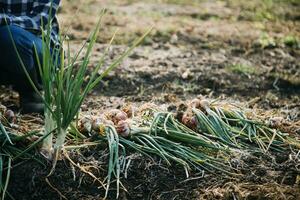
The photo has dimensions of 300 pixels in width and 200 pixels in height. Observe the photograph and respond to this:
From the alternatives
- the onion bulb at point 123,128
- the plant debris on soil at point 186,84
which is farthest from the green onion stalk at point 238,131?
the onion bulb at point 123,128

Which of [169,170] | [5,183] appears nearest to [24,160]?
[5,183]

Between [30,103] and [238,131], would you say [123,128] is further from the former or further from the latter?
[30,103]

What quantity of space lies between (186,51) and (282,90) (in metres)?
0.97

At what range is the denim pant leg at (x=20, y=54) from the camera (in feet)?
9.43

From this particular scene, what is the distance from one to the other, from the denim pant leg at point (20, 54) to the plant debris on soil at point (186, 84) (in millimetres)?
201

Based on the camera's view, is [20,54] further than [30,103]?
No

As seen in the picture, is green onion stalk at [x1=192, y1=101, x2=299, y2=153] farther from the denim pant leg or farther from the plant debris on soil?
the denim pant leg

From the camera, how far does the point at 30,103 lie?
3068 millimetres

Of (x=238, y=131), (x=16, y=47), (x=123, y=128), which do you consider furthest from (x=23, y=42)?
(x=238, y=131)

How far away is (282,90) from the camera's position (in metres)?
3.81

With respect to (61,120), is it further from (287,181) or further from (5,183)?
(287,181)

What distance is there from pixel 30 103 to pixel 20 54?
0.98ft

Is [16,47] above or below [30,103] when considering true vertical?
above

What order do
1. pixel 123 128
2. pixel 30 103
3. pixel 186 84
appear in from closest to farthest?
1. pixel 123 128
2. pixel 30 103
3. pixel 186 84
